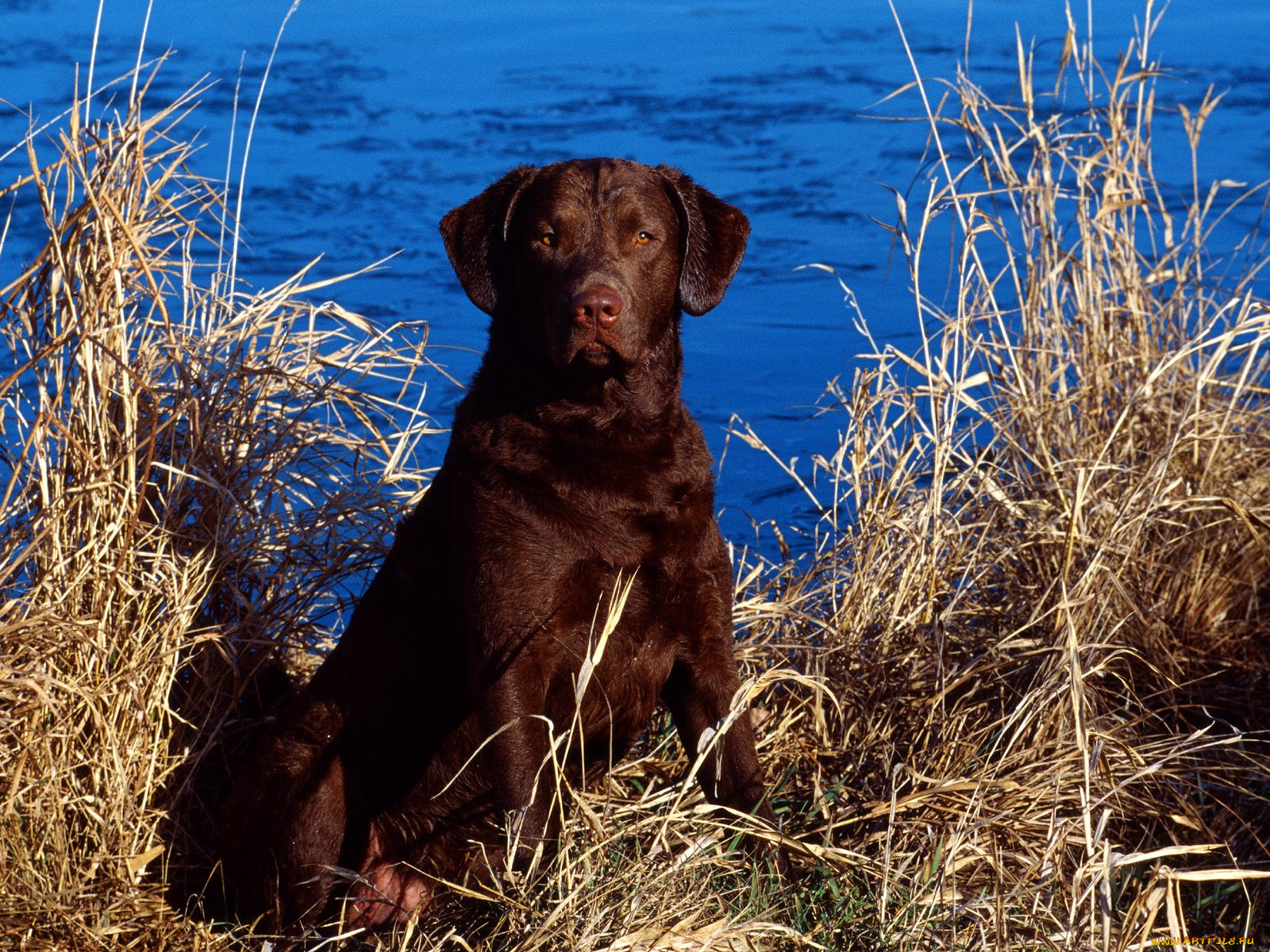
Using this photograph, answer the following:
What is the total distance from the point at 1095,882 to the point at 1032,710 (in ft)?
2.73

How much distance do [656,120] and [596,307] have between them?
6.64m

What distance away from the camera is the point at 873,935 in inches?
107

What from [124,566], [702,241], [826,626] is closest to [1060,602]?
[826,626]

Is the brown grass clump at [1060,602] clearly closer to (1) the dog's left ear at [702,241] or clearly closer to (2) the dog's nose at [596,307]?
(1) the dog's left ear at [702,241]

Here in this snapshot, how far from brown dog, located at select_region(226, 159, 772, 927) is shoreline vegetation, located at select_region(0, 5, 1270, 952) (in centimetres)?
17

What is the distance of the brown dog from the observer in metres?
2.89

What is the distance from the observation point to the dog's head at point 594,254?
9.60ft

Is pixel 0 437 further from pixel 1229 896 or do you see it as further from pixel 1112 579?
pixel 1229 896

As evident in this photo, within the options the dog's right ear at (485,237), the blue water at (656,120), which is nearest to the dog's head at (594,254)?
the dog's right ear at (485,237)

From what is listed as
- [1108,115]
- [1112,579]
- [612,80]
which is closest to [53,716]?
[1112,579]

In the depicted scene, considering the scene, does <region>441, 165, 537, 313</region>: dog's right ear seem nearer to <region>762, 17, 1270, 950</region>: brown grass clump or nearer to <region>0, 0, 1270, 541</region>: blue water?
<region>762, 17, 1270, 950</region>: brown grass clump

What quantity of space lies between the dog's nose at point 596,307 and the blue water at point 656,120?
8.66 feet

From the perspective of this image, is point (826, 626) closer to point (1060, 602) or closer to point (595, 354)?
point (1060, 602)

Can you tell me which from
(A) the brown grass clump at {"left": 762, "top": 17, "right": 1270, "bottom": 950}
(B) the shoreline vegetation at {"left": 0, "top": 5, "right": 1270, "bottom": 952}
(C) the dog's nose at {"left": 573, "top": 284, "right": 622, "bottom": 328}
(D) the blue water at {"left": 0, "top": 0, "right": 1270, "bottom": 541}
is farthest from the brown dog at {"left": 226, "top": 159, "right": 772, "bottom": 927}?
(D) the blue water at {"left": 0, "top": 0, "right": 1270, "bottom": 541}
